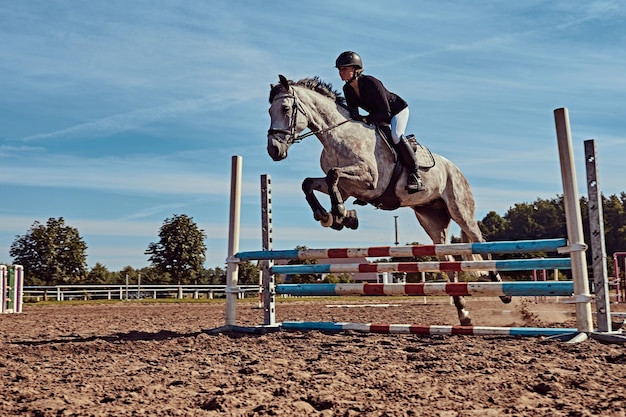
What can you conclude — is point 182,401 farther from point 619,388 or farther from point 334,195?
point 334,195

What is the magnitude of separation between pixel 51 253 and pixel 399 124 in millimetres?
27198

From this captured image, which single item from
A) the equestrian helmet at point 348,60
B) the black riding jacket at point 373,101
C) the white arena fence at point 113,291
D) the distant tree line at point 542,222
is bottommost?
the white arena fence at point 113,291

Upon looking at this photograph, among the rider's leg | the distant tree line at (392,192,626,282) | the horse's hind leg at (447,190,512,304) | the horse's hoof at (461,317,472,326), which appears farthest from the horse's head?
the distant tree line at (392,192,626,282)

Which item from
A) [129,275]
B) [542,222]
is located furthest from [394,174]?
[542,222]

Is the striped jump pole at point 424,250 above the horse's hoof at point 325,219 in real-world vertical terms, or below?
below

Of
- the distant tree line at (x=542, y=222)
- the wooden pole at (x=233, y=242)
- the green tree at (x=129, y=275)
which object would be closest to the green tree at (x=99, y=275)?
the green tree at (x=129, y=275)

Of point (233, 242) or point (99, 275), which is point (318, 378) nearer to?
point (233, 242)

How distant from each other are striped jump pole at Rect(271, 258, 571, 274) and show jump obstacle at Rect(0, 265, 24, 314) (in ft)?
32.7

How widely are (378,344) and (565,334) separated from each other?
1.52 m

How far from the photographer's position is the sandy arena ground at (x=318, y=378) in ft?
9.62

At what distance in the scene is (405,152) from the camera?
21.1 feet

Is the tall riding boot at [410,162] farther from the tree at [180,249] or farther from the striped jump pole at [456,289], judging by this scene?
the tree at [180,249]

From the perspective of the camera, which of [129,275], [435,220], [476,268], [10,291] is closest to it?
[476,268]

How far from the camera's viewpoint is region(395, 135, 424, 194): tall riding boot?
643cm
